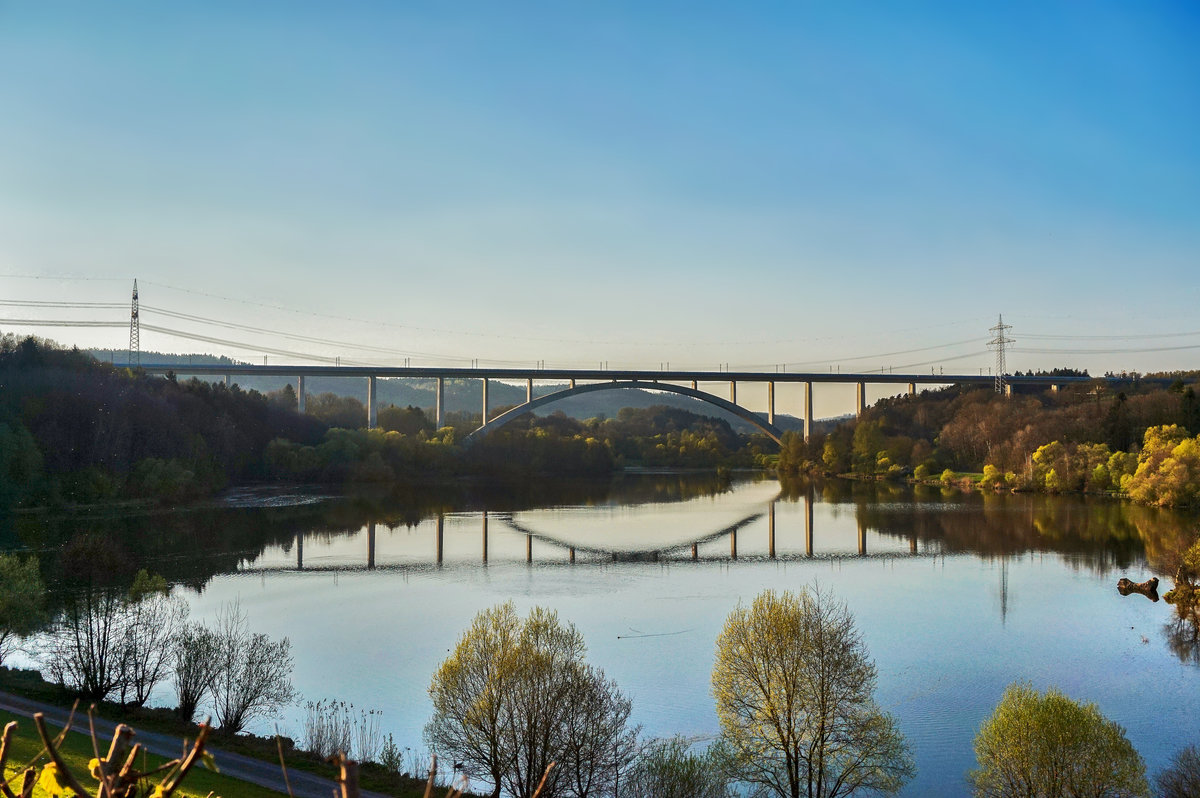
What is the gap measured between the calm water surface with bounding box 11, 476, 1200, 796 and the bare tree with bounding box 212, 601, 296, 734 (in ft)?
1.37

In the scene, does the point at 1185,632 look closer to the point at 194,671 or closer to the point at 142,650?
the point at 194,671

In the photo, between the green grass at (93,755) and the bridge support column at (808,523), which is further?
the bridge support column at (808,523)

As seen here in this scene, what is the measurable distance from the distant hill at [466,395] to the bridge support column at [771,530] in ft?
79.2

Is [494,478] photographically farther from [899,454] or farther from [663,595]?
[663,595]

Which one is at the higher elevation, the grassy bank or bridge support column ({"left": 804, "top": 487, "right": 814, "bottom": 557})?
bridge support column ({"left": 804, "top": 487, "right": 814, "bottom": 557})

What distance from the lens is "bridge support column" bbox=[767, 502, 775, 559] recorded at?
23234 millimetres

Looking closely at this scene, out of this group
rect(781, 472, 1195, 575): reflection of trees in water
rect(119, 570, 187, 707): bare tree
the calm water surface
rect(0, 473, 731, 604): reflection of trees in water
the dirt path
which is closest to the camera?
the dirt path

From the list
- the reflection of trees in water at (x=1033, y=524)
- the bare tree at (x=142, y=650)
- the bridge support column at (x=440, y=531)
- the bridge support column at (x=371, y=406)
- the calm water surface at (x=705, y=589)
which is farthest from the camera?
the bridge support column at (x=371, y=406)

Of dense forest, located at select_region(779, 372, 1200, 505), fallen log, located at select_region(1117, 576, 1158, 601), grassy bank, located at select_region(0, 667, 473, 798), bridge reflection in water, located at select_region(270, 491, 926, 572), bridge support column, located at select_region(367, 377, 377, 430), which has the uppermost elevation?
bridge support column, located at select_region(367, 377, 377, 430)

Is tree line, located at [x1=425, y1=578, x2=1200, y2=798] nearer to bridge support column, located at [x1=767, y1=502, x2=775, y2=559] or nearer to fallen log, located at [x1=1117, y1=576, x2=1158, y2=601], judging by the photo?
fallen log, located at [x1=1117, y1=576, x2=1158, y2=601]

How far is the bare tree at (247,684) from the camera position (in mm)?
10289

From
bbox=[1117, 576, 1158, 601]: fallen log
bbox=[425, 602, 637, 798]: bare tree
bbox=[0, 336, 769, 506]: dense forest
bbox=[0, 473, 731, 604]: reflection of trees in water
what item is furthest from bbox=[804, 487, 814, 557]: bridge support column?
bbox=[0, 336, 769, 506]: dense forest

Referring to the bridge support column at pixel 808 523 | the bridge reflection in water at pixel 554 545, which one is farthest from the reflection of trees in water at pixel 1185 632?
the bridge support column at pixel 808 523

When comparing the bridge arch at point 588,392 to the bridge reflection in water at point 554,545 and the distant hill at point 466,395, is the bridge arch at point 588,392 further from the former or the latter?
the bridge reflection in water at point 554,545
